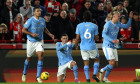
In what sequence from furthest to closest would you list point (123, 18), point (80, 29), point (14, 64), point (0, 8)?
point (0, 8)
point (123, 18)
point (14, 64)
point (80, 29)

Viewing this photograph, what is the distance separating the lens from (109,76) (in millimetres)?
12141

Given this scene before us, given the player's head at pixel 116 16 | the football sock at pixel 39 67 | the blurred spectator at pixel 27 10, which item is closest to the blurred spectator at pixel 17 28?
the blurred spectator at pixel 27 10

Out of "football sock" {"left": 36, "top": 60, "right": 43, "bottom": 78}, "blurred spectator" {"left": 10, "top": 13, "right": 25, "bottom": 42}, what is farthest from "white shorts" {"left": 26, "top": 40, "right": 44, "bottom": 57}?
"blurred spectator" {"left": 10, "top": 13, "right": 25, "bottom": 42}

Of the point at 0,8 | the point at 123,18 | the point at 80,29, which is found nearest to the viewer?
the point at 80,29

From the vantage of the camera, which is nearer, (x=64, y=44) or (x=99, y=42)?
(x=64, y=44)

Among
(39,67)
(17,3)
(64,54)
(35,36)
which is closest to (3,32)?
(35,36)

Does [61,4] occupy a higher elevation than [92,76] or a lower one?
higher

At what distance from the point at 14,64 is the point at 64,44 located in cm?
170

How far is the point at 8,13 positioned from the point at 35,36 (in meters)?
3.39

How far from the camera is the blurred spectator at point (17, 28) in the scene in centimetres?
1313

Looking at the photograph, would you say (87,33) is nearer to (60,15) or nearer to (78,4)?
(60,15)

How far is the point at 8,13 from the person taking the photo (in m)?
14.2

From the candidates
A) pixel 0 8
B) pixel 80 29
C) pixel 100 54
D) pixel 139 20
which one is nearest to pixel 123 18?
pixel 139 20

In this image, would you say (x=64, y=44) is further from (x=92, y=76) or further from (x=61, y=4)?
(x=61, y=4)
